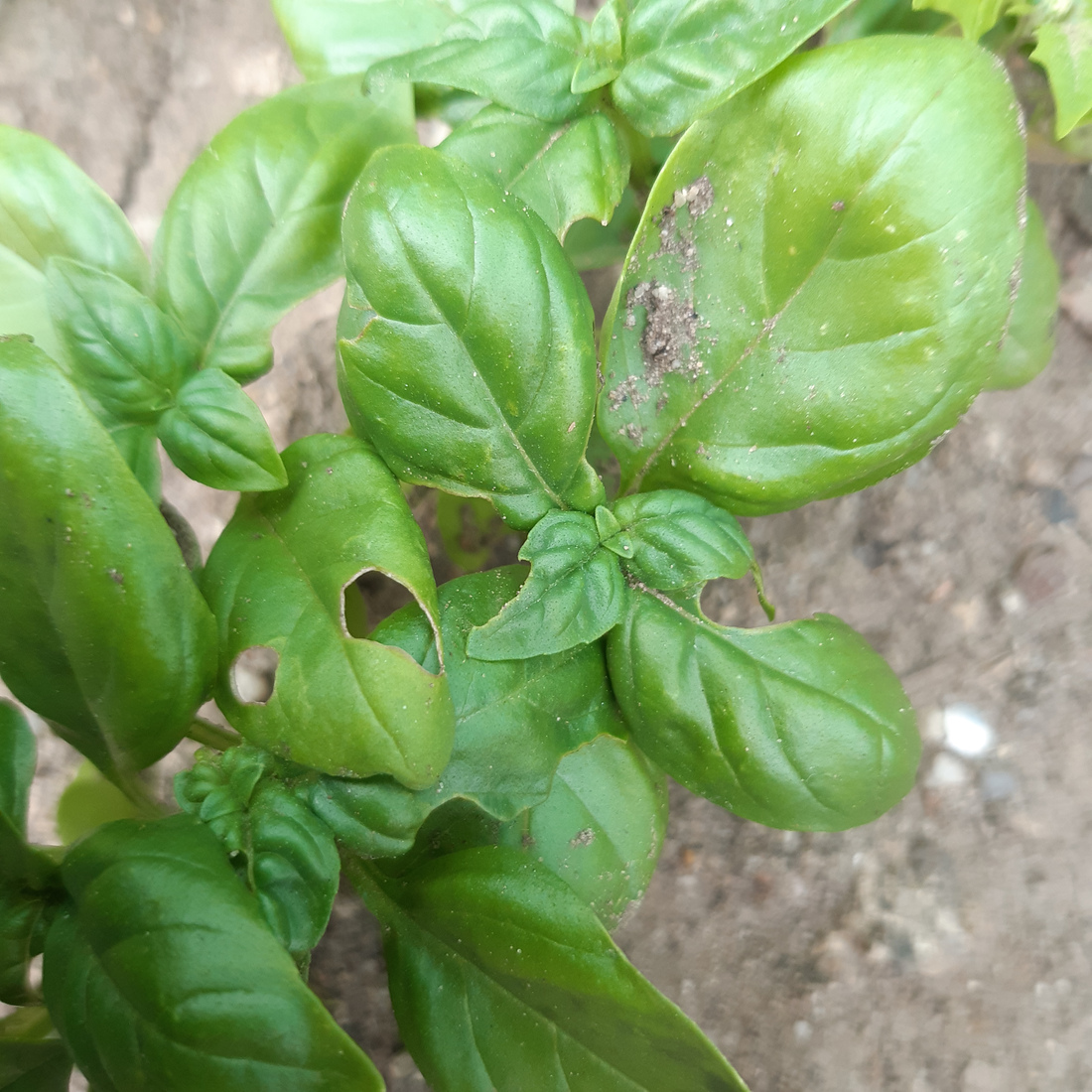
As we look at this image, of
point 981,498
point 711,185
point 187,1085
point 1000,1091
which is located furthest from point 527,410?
point 1000,1091

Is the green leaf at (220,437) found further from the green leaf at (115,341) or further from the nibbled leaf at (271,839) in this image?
the nibbled leaf at (271,839)

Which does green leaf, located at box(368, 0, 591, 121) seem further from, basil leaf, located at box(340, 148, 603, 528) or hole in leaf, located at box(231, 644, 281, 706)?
hole in leaf, located at box(231, 644, 281, 706)

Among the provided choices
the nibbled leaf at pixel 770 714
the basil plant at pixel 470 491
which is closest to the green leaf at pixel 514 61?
the basil plant at pixel 470 491

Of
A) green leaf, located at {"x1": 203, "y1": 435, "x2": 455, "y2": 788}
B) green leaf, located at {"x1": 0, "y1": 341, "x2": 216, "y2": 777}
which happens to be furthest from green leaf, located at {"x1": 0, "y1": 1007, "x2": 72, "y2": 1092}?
green leaf, located at {"x1": 203, "y1": 435, "x2": 455, "y2": 788}

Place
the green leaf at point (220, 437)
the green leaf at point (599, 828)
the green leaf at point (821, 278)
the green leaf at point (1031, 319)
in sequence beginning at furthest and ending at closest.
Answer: the green leaf at point (1031, 319)
the green leaf at point (599, 828)
the green leaf at point (220, 437)
the green leaf at point (821, 278)

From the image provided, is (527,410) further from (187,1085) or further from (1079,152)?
(1079,152)

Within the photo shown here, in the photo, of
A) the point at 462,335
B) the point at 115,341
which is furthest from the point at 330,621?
the point at 115,341
